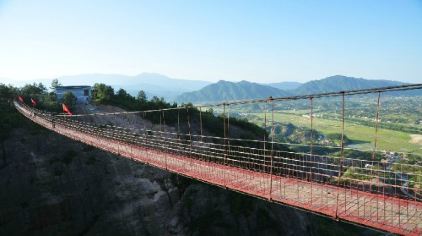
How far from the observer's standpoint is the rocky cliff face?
24594 mm

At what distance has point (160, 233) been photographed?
83.8 ft

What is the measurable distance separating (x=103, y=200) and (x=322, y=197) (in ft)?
61.1

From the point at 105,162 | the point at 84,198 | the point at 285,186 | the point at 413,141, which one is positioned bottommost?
the point at 413,141

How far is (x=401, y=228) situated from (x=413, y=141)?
288ft

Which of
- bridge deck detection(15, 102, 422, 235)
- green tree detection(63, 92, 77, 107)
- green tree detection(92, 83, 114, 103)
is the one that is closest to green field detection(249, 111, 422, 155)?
green tree detection(92, 83, 114, 103)

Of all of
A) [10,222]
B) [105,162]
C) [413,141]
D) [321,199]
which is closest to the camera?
[321,199]

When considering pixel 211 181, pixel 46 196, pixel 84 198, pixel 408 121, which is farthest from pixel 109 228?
pixel 408 121

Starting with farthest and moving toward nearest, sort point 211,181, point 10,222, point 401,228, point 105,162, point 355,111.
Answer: point 355,111 → point 105,162 → point 10,222 → point 211,181 → point 401,228

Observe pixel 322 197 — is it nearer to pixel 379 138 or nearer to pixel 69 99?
pixel 69 99

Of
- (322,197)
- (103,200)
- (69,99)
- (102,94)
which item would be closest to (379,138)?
(102,94)

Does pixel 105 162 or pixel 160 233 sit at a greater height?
pixel 105 162

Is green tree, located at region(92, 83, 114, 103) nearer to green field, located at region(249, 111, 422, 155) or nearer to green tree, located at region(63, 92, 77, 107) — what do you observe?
green tree, located at region(63, 92, 77, 107)

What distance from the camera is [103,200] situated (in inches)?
1025

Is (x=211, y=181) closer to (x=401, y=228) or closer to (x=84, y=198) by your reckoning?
(x=401, y=228)
